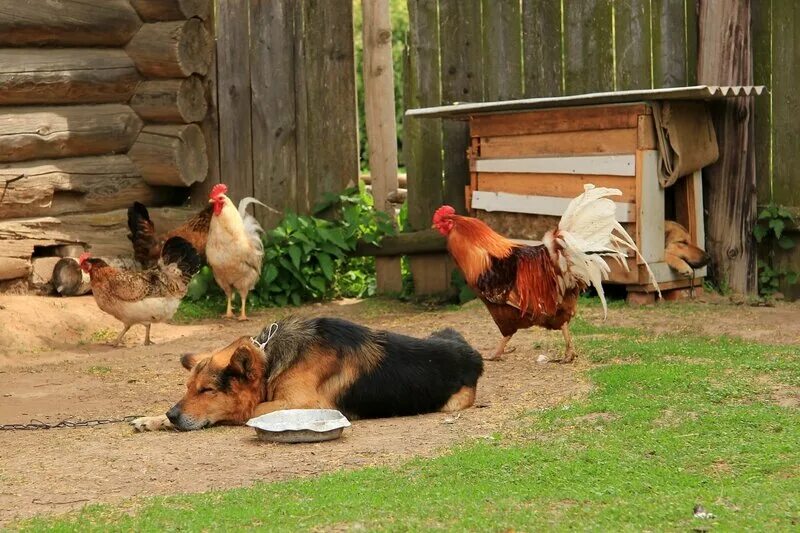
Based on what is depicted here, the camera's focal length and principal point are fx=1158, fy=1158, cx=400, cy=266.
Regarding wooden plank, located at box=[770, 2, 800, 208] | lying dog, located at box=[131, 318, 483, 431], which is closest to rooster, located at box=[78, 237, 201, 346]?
lying dog, located at box=[131, 318, 483, 431]

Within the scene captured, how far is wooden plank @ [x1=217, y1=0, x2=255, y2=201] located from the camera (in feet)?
44.3

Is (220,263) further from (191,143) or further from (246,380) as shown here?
(246,380)

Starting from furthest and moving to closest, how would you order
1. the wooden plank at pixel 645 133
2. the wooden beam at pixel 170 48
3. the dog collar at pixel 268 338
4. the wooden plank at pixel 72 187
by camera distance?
the wooden beam at pixel 170 48 → the wooden plank at pixel 72 187 → the wooden plank at pixel 645 133 → the dog collar at pixel 268 338

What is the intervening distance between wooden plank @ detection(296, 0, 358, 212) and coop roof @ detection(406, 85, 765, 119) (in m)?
1.62

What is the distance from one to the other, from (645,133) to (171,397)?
525cm

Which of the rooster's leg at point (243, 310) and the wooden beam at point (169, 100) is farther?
the wooden beam at point (169, 100)

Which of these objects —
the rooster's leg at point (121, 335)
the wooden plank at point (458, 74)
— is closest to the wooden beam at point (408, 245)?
the wooden plank at point (458, 74)

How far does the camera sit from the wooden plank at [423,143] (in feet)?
43.7

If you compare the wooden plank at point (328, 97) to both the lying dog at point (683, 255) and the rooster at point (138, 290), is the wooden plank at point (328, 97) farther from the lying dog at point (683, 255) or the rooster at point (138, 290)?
the lying dog at point (683, 255)

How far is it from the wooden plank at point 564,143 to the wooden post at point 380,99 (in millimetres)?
1498

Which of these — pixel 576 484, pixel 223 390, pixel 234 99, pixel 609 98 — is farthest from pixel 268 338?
pixel 234 99

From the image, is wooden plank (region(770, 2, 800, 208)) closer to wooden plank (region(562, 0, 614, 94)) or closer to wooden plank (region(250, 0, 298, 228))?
wooden plank (region(562, 0, 614, 94))

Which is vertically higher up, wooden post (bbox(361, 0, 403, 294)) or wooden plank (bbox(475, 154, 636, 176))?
wooden post (bbox(361, 0, 403, 294))

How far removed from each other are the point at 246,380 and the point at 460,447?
1.43 meters
